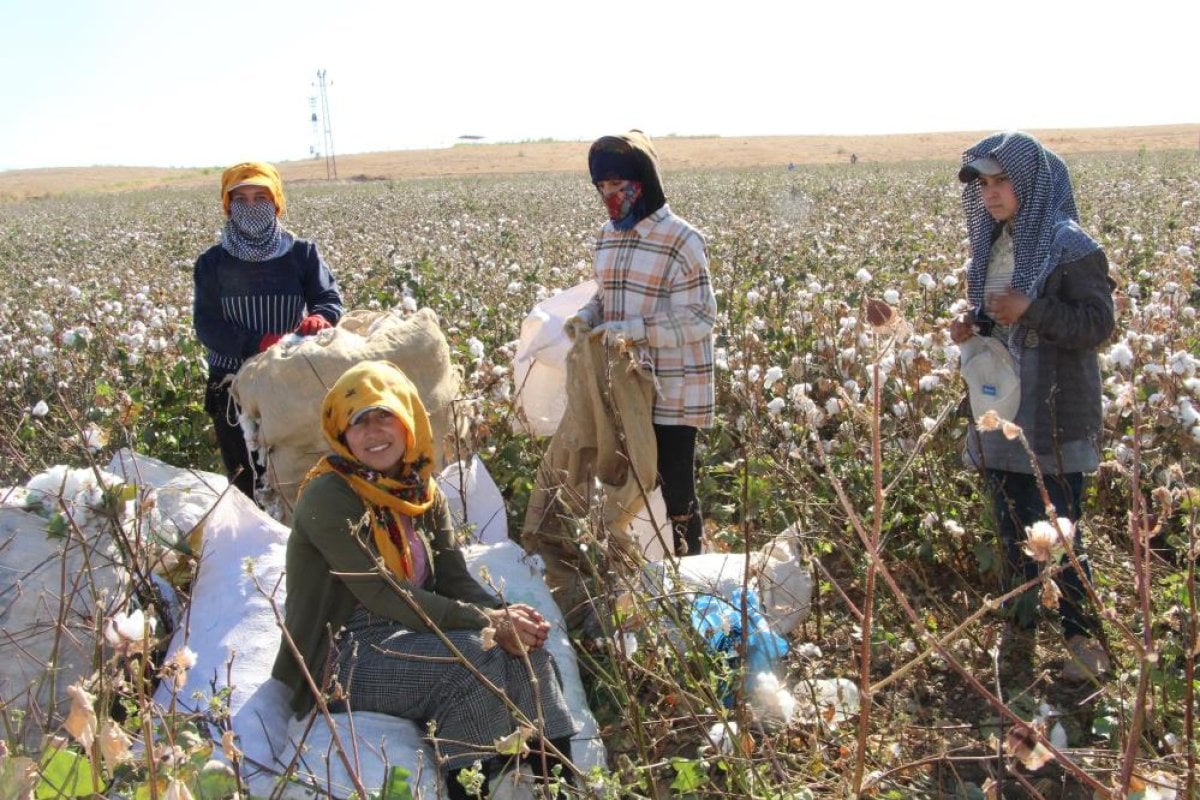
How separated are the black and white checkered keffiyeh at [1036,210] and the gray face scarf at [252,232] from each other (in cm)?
219

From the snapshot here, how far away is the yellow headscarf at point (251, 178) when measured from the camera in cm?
356

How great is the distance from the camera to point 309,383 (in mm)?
3184

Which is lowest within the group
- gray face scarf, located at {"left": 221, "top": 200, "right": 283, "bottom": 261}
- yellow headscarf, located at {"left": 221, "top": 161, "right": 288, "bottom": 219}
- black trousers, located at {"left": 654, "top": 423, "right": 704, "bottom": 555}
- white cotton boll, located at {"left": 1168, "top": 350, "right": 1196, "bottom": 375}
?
black trousers, located at {"left": 654, "top": 423, "right": 704, "bottom": 555}

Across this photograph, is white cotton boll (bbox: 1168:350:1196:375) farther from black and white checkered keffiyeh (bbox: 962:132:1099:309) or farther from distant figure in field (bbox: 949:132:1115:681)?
black and white checkered keffiyeh (bbox: 962:132:1099:309)

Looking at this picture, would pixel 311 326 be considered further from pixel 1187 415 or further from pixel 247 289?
pixel 1187 415

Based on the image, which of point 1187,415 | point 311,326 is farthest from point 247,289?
point 1187,415

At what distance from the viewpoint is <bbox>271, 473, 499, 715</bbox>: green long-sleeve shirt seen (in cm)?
234

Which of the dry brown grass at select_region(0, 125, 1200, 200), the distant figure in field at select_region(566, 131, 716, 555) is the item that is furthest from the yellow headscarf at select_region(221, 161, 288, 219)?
the dry brown grass at select_region(0, 125, 1200, 200)

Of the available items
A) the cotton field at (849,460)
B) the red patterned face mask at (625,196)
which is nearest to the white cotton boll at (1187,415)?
the cotton field at (849,460)

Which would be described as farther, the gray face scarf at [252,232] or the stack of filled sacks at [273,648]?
the gray face scarf at [252,232]

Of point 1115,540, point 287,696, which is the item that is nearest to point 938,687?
point 1115,540

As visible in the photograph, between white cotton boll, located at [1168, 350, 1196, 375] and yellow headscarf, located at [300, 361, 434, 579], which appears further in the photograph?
white cotton boll, located at [1168, 350, 1196, 375]

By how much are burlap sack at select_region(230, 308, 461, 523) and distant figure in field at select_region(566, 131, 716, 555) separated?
481 millimetres

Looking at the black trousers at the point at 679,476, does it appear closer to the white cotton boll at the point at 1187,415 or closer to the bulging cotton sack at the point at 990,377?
the bulging cotton sack at the point at 990,377
